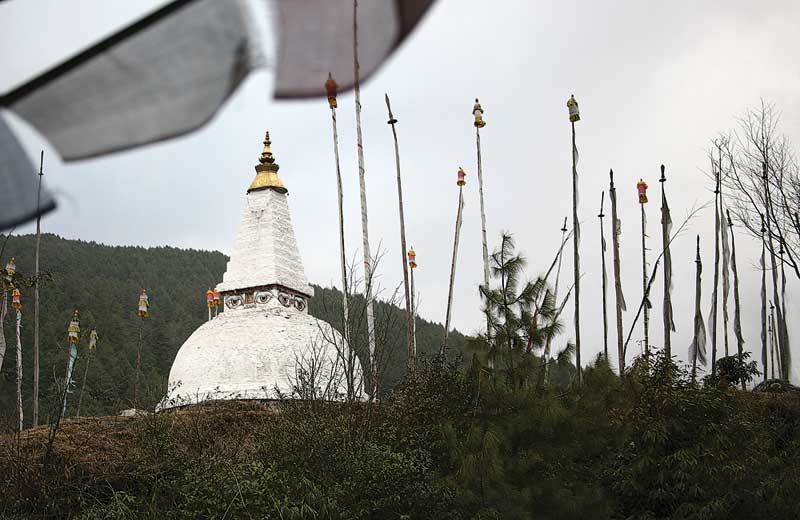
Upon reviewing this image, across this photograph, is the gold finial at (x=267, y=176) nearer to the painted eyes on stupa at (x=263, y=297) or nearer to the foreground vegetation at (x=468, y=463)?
the painted eyes on stupa at (x=263, y=297)

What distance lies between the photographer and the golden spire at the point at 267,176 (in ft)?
88.2

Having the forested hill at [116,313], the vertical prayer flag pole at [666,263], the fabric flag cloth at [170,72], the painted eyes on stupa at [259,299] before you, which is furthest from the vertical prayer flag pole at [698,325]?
the fabric flag cloth at [170,72]

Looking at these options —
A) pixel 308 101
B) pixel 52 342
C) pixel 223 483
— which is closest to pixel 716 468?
pixel 223 483

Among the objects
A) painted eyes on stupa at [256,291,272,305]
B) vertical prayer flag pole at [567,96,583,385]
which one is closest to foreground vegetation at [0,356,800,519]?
vertical prayer flag pole at [567,96,583,385]

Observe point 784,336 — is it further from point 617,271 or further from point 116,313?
point 116,313

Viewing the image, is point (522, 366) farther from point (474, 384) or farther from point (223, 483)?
point (223, 483)

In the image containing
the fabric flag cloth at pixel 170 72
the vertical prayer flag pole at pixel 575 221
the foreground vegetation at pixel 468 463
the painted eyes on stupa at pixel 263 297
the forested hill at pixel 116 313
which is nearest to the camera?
the fabric flag cloth at pixel 170 72

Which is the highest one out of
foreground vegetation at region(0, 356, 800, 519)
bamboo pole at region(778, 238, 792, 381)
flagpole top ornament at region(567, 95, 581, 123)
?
flagpole top ornament at region(567, 95, 581, 123)

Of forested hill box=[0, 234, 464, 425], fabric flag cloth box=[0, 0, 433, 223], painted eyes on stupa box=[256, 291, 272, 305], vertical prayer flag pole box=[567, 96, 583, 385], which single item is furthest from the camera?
forested hill box=[0, 234, 464, 425]

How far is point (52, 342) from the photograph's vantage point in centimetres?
3962

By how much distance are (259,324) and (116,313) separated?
87.9 feet

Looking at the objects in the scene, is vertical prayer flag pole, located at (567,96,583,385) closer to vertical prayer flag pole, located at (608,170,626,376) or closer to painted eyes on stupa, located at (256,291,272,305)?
vertical prayer flag pole, located at (608,170,626,376)

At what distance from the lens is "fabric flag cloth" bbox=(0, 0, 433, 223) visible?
1.35 meters

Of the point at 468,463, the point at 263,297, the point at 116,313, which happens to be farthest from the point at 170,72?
the point at 116,313
